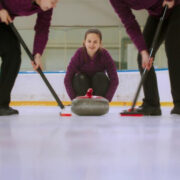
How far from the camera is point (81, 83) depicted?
2.19 meters

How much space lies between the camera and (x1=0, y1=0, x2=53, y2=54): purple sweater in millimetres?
1498

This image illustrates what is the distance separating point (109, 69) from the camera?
2.25 metres

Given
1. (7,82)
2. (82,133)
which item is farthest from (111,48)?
(82,133)

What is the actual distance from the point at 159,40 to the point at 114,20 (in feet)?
18.5

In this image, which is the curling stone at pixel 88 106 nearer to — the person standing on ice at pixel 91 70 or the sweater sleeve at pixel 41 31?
the sweater sleeve at pixel 41 31

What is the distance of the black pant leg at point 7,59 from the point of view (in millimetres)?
1579

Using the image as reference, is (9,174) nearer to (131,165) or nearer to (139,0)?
(131,165)

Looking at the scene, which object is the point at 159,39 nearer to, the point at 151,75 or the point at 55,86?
the point at 151,75

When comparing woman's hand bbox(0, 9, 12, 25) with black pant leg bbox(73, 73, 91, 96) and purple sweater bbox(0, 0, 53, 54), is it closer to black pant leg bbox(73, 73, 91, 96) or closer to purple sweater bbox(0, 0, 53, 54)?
purple sweater bbox(0, 0, 53, 54)

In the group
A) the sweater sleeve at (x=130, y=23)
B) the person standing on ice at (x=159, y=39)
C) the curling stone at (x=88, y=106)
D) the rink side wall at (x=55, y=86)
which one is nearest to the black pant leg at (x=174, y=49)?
the person standing on ice at (x=159, y=39)

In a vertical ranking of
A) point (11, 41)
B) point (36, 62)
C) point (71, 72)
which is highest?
point (11, 41)

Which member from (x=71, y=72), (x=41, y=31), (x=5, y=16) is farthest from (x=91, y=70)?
(x=5, y=16)

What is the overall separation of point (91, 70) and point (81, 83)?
13cm

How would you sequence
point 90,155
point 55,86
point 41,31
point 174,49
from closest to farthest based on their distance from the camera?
point 90,155 < point 174,49 < point 41,31 < point 55,86
